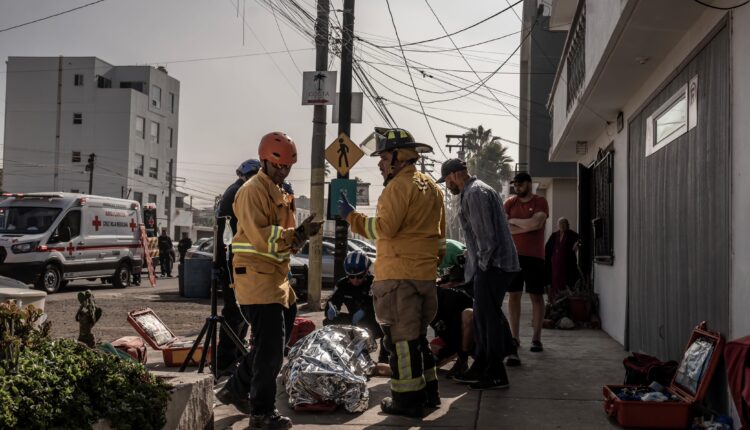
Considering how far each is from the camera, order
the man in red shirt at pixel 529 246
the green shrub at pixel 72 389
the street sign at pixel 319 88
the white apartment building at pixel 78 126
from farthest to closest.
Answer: the white apartment building at pixel 78 126
the street sign at pixel 319 88
the man in red shirt at pixel 529 246
the green shrub at pixel 72 389

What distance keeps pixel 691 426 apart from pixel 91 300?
4.43 meters

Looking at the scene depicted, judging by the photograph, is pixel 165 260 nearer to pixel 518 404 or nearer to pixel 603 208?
pixel 603 208

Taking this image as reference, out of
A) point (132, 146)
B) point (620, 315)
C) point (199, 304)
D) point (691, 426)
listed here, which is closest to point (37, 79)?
point (132, 146)

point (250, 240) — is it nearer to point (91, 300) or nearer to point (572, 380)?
point (91, 300)

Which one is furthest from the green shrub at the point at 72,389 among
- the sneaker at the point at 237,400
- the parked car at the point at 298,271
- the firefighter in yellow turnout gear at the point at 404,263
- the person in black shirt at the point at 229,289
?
the parked car at the point at 298,271

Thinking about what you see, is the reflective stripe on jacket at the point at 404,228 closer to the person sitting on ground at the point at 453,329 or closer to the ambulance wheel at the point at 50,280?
the person sitting on ground at the point at 453,329

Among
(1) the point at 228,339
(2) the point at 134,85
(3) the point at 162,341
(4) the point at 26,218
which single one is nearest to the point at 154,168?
(2) the point at 134,85

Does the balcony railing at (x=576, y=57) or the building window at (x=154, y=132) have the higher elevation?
the building window at (x=154, y=132)

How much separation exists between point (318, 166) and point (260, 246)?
348 inches

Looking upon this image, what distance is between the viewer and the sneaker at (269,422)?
4.44 m

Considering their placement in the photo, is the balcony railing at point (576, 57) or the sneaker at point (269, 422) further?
the balcony railing at point (576, 57)

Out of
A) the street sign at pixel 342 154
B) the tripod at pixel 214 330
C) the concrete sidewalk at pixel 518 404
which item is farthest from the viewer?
the street sign at pixel 342 154

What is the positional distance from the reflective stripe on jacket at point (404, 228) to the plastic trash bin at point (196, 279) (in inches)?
441

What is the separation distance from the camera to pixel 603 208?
33.6ft
